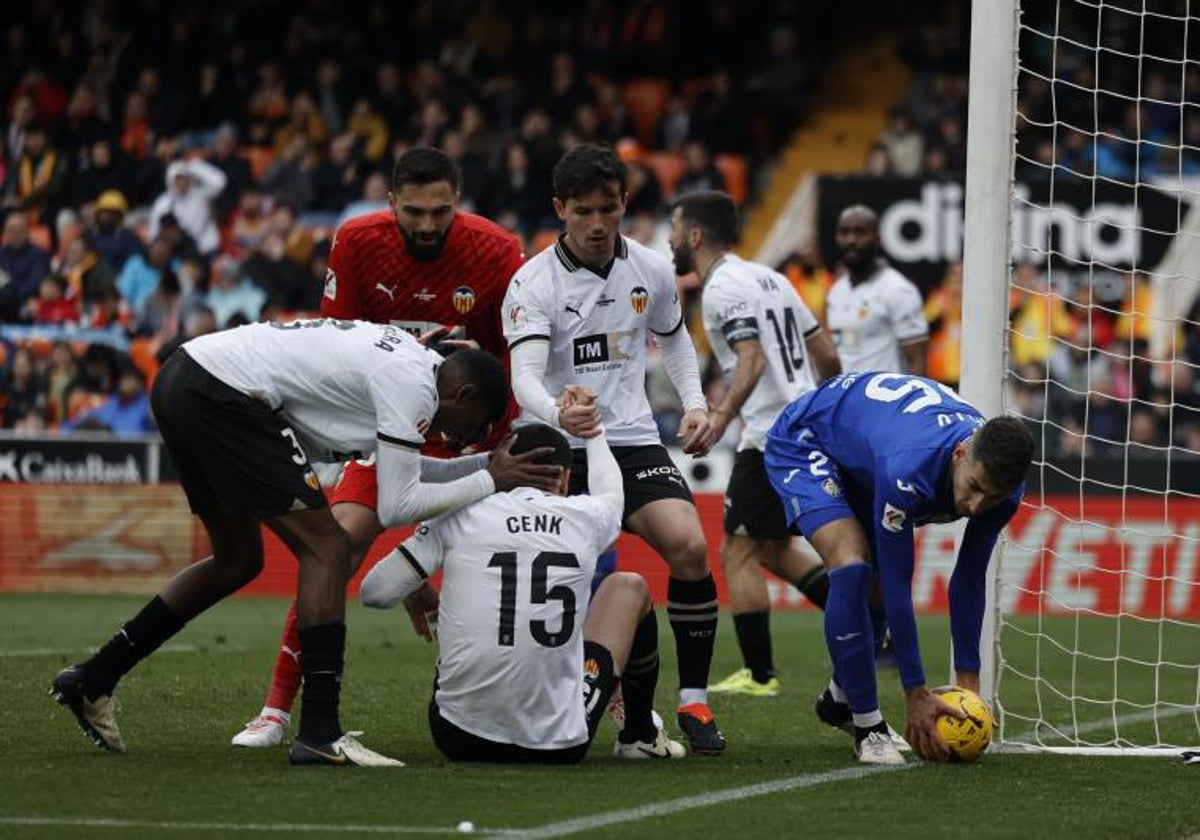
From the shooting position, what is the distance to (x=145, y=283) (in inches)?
848

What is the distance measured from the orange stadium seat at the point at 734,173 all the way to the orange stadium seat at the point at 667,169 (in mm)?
526

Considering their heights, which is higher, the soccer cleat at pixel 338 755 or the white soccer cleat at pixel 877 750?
the soccer cleat at pixel 338 755

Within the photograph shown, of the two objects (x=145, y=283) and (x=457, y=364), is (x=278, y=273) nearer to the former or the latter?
Result: (x=145, y=283)

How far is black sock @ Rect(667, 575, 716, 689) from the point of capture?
810cm

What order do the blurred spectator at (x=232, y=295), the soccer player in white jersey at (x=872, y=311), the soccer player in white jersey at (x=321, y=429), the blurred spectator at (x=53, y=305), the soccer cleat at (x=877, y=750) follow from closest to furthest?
the soccer player in white jersey at (x=321, y=429) → the soccer cleat at (x=877, y=750) → the soccer player in white jersey at (x=872, y=311) → the blurred spectator at (x=53, y=305) → the blurred spectator at (x=232, y=295)

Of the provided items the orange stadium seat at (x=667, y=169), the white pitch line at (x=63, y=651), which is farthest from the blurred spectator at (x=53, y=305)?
the white pitch line at (x=63, y=651)

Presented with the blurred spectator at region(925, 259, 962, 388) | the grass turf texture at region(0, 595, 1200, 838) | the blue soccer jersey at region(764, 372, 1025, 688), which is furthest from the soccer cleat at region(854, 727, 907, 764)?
the blurred spectator at region(925, 259, 962, 388)

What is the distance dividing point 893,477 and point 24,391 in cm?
1447

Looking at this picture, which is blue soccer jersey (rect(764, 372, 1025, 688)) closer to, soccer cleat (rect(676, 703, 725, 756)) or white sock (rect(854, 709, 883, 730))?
white sock (rect(854, 709, 883, 730))

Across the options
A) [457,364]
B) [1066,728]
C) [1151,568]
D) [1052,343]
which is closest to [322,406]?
[457,364]

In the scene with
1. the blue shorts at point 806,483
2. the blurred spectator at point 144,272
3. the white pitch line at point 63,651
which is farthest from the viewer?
the blurred spectator at point 144,272

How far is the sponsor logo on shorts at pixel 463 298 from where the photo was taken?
8.37 meters

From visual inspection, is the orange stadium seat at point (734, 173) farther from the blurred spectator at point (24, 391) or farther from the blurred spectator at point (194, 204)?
the blurred spectator at point (24, 391)

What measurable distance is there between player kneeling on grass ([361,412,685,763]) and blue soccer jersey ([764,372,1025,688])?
0.86 meters
